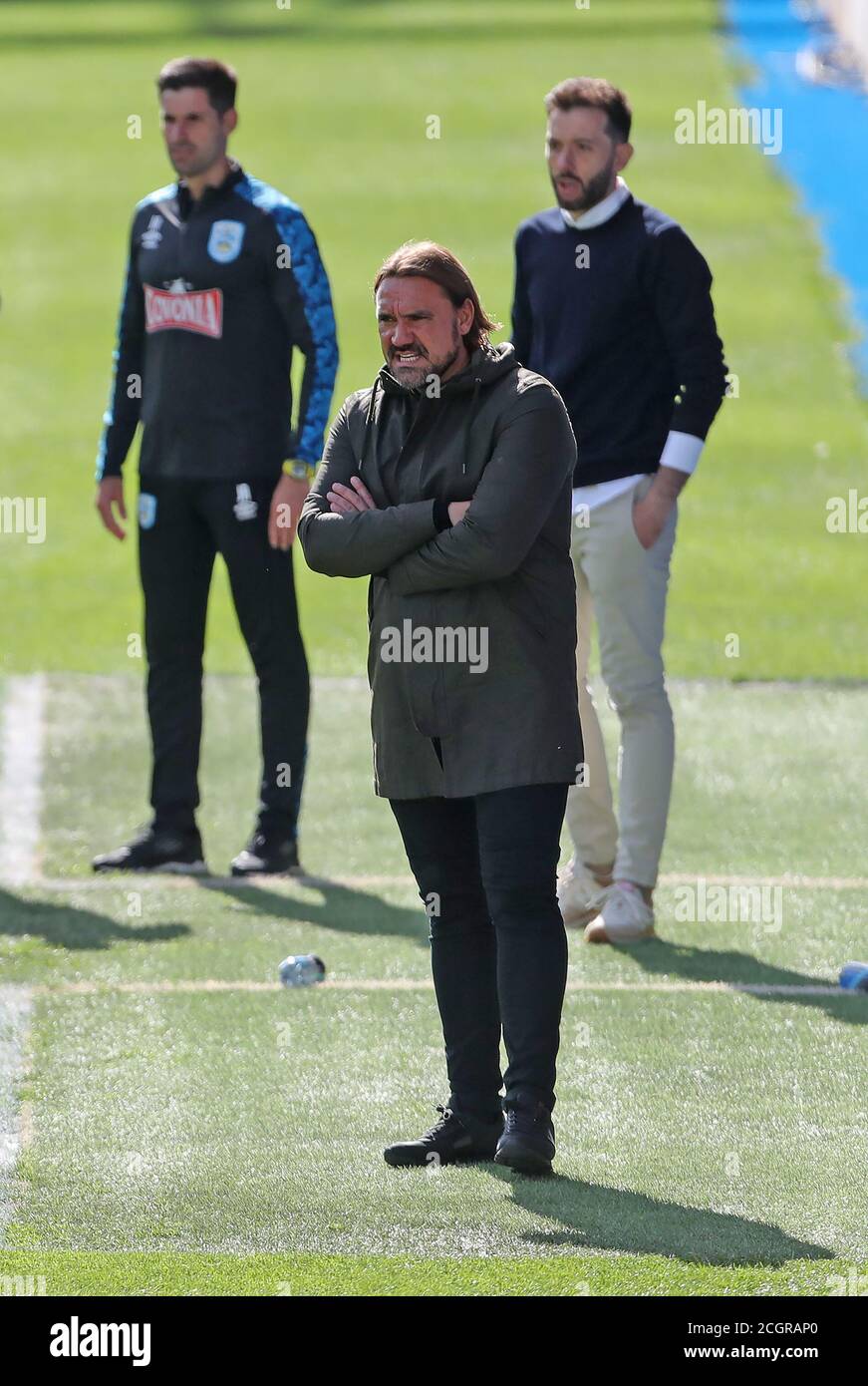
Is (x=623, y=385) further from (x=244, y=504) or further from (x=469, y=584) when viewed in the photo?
(x=469, y=584)

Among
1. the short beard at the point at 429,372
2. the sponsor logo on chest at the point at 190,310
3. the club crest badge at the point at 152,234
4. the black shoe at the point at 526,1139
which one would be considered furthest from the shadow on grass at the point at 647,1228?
the club crest badge at the point at 152,234

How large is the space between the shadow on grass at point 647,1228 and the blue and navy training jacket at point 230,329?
336 cm

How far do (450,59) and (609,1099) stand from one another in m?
29.6

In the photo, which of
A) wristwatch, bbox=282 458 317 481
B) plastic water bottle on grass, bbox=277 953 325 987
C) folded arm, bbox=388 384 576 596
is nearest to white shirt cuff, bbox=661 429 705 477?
wristwatch, bbox=282 458 317 481

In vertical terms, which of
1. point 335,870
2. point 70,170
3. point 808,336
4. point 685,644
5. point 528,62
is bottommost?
point 335,870

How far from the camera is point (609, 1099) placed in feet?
19.1

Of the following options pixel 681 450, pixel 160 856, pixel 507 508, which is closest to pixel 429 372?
pixel 507 508

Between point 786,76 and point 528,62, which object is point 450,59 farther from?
point 786,76

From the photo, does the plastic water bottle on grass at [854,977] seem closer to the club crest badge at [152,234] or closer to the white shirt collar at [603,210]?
the white shirt collar at [603,210]

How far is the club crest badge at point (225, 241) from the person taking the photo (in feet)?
26.0

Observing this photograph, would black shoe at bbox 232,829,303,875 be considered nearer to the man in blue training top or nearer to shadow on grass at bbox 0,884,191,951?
the man in blue training top

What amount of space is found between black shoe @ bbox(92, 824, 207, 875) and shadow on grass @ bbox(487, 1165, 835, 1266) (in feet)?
10.6

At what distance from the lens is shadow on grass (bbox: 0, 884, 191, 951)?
7.40 meters
